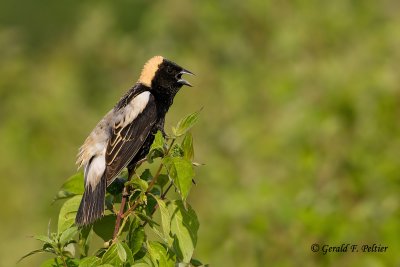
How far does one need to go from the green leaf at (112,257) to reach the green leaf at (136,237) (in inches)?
3.9

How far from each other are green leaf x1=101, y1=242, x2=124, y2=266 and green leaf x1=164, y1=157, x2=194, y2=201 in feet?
0.76

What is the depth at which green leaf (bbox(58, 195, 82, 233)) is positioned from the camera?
2.75 meters

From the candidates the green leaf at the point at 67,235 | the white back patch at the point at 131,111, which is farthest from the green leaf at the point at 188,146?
the white back patch at the point at 131,111

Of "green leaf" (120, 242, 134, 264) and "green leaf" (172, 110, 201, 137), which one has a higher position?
"green leaf" (172, 110, 201, 137)

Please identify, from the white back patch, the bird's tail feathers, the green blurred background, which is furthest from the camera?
the green blurred background

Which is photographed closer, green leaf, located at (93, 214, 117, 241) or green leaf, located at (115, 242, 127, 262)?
green leaf, located at (115, 242, 127, 262)

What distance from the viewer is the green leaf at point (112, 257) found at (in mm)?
2439

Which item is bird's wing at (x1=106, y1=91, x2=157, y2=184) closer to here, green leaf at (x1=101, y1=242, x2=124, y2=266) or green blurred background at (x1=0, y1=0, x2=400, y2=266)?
green leaf at (x1=101, y1=242, x2=124, y2=266)

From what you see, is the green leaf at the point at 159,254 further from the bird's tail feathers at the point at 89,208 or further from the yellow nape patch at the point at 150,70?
the yellow nape patch at the point at 150,70

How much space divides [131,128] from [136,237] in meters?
0.95

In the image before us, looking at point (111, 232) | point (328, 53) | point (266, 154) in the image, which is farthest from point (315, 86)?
point (111, 232)

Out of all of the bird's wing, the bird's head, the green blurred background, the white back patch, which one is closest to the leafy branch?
the bird's wing

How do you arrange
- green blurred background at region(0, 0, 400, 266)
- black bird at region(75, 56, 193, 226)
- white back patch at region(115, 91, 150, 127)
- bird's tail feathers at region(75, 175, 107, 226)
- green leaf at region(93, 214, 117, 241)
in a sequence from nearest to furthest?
1. bird's tail feathers at region(75, 175, 107, 226)
2. green leaf at region(93, 214, 117, 241)
3. black bird at region(75, 56, 193, 226)
4. white back patch at region(115, 91, 150, 127)
5. green blurred background at region(0, 0, 400, 266)

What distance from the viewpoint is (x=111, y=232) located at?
2.81 metres
